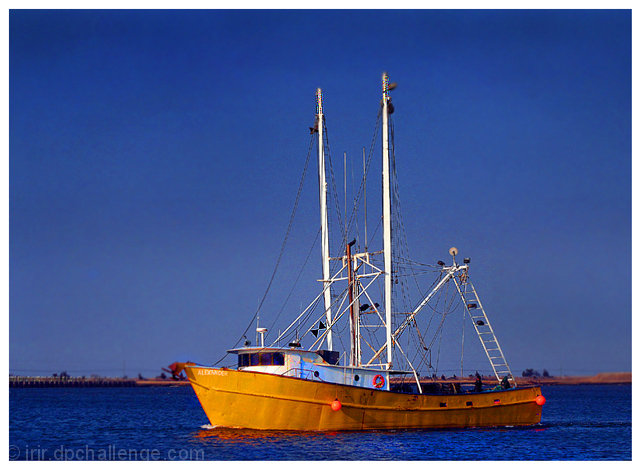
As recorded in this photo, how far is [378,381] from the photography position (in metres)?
39.1

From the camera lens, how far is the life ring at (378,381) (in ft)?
128

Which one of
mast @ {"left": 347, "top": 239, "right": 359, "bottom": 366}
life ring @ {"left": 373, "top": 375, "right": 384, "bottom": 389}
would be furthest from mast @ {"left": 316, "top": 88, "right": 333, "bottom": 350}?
life ring @ {"left": 373, "top": 375, "right": 384, "bottom": 389}

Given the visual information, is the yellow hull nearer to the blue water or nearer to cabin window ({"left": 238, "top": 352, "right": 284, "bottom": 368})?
the blue water

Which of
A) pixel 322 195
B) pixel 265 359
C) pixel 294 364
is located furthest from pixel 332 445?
pixel 322 195

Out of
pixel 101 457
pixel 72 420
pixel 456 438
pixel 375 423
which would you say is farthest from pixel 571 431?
pixel 72 420

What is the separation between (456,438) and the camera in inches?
1479

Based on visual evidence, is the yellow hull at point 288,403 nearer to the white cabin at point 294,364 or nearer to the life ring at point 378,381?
the life ring at point 378,381

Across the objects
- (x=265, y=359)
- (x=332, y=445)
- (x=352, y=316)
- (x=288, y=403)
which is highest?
(x=352, y=316)

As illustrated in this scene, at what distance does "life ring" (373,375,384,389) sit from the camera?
1532 inches

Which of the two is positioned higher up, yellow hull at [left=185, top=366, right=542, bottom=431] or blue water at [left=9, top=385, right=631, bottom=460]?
yellow hull at [left=185, top=366, right=542, bottom=431]

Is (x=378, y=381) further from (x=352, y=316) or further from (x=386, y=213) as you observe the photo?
(x=386, y=213)

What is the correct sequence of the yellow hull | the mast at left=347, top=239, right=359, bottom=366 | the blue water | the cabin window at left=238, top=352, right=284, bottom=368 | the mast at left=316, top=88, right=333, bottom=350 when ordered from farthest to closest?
the mast at left=316, top=88, right=333, bottom=350
the mast at left=347, top=239, right=359, bottom=366
the cabin window at left=238, top=352, right=284, bottom=368
the yellow hull
the blue water

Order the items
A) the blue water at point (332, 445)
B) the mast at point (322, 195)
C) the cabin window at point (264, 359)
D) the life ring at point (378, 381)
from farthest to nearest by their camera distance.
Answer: the mast at point (322, 195) < the life ring at point (378, 381) < the cabin window at point (264, 359) < the blue water at point (332, 445)

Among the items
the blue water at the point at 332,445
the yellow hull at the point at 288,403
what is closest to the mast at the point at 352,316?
the yellow hull at the point at 288,403
